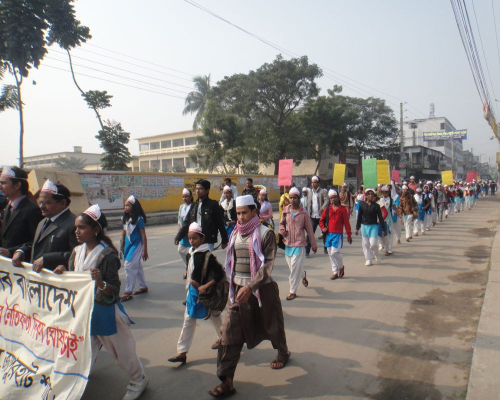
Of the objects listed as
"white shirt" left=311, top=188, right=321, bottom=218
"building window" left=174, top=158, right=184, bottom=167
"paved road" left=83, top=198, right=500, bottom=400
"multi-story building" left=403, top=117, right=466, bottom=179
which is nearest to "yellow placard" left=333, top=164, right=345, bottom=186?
"white shirt" left=311, top=188, right=321, bottom=218

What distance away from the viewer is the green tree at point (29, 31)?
16.7m

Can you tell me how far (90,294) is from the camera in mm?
2898

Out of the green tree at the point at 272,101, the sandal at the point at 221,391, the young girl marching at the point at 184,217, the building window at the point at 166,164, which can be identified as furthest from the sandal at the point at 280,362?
the building window at the point at 166,164

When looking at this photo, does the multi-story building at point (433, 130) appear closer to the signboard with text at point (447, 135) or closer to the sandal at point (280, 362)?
the signboard with text at point (447, 135)

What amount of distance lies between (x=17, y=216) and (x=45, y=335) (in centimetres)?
138

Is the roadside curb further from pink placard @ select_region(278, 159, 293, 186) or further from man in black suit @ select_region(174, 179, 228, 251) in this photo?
pink placard @ select_region(278, 159, 293, 186)

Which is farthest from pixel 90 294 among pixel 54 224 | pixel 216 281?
pixel 216 281

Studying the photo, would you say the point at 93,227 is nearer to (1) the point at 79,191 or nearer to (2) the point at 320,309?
(2) the point at 320,309

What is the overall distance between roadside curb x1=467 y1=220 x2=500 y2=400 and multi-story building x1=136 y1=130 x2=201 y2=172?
148 ft

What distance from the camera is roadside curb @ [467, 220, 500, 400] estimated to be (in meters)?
3.19

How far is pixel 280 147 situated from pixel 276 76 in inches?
217

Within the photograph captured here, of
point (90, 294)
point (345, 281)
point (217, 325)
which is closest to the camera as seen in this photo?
point (90, 294)

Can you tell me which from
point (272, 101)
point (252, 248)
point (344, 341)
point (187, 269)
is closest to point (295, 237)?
point (344, 341)

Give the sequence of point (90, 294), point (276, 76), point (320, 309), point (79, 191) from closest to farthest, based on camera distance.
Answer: point (90, 294)
point (320, 309)
point (79, 191)
point (276, 76)
